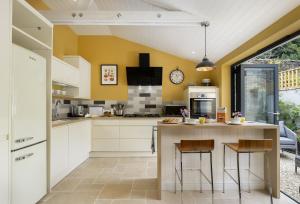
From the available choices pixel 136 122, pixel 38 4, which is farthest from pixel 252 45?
pixel 38 4

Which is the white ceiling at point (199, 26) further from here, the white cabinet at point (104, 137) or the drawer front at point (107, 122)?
the white cabinet at point (104, 137)

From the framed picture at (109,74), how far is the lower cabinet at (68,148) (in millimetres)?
1286

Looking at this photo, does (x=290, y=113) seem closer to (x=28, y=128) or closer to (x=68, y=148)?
(x=68, y=148)

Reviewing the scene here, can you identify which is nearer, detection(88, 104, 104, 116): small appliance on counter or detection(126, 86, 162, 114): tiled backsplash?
detection(88, 104, 104, 116): small appliance on counter

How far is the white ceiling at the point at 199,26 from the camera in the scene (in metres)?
2.58

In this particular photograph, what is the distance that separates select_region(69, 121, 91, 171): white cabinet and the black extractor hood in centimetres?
153

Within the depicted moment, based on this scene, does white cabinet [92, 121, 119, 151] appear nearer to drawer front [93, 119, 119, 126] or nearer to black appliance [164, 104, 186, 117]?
drawer front [93, 119, 119, 126]

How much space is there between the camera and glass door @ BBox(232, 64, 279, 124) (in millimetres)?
4168

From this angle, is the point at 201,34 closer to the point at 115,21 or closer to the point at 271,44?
the point at 271,44

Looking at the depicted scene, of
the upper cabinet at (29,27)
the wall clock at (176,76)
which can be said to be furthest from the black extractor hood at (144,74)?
the upper cabinet at (29,27)

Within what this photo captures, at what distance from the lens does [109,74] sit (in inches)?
212

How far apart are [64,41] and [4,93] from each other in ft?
10.00

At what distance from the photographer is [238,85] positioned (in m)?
4.47

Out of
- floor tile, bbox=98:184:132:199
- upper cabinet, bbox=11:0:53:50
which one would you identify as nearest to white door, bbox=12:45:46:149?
upper cabinet, bbox=11:0:53:50
